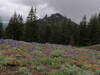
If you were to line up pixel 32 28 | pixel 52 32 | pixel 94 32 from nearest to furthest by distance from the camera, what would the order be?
pixel 32 28 < pixel 94 32 < pixel 52 32

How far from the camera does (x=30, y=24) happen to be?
56781 millimetres

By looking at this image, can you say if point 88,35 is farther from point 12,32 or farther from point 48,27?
point 12,32

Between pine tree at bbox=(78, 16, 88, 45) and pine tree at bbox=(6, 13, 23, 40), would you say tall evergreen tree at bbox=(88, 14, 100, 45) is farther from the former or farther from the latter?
pine tree at bbox=(6, 13, 23, 40)

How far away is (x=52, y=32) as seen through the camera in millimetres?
72688

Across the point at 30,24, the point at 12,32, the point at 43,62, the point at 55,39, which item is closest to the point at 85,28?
the point at 55,39

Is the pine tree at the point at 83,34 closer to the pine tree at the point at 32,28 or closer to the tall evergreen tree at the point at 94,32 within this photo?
the tall evergreen tree at the point at 94,32

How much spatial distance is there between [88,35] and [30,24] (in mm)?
23597

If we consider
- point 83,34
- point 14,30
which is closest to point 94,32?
point 83,34

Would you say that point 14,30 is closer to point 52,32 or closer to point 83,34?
point 52,32

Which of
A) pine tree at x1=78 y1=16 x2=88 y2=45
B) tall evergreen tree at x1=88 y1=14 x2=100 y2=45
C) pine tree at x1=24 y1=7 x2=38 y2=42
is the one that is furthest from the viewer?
pine tree at x1=78 y1=16 x2=88 y2=45

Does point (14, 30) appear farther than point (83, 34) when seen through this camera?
No

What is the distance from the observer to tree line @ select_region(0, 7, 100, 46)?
187 ft

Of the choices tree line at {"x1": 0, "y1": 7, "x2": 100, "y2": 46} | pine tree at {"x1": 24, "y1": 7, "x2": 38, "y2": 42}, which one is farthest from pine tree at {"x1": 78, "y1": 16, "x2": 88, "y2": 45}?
pine tree at {"x1": 24, "y1": 7, "x2": 38, "y2": 42}

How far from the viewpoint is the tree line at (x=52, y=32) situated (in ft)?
187
